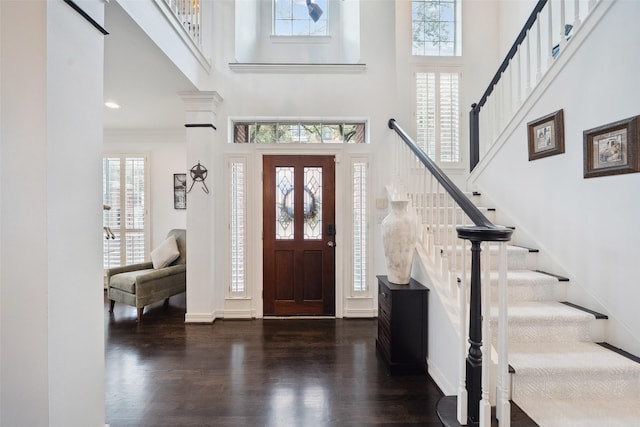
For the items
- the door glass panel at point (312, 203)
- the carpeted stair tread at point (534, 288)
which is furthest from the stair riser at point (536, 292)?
the door glass panel at point (312, 203)

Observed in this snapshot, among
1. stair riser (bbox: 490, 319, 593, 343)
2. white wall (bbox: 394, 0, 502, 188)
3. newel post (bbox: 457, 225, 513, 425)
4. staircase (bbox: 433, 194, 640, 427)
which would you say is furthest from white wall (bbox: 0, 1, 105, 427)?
white wall (bbox: 394, 0, 502, 188)

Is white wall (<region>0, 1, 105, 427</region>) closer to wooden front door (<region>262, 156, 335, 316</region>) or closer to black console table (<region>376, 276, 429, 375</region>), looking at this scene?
black console table (<region>376, 276, 429, 375</region>)

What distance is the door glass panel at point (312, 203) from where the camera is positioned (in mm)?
3717

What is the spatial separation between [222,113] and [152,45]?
1.29 meters

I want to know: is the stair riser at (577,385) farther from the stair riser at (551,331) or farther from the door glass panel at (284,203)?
the door glass panel at (284,203)

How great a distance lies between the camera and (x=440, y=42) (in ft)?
13.9

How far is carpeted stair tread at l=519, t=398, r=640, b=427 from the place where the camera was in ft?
4.86

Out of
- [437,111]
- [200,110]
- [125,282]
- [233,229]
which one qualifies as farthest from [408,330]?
[125,282]

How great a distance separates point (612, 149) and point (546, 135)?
581mm

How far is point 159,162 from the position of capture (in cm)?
502

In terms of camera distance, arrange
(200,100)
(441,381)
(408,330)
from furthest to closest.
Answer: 1. (200,100)
2. (408,330)
3. (441,381)

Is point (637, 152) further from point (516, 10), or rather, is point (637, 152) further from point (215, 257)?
point (215, 257)

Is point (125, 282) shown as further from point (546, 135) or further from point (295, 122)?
point (546, 135)

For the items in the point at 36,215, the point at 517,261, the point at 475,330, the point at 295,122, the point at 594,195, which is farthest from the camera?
the point at 295,122
